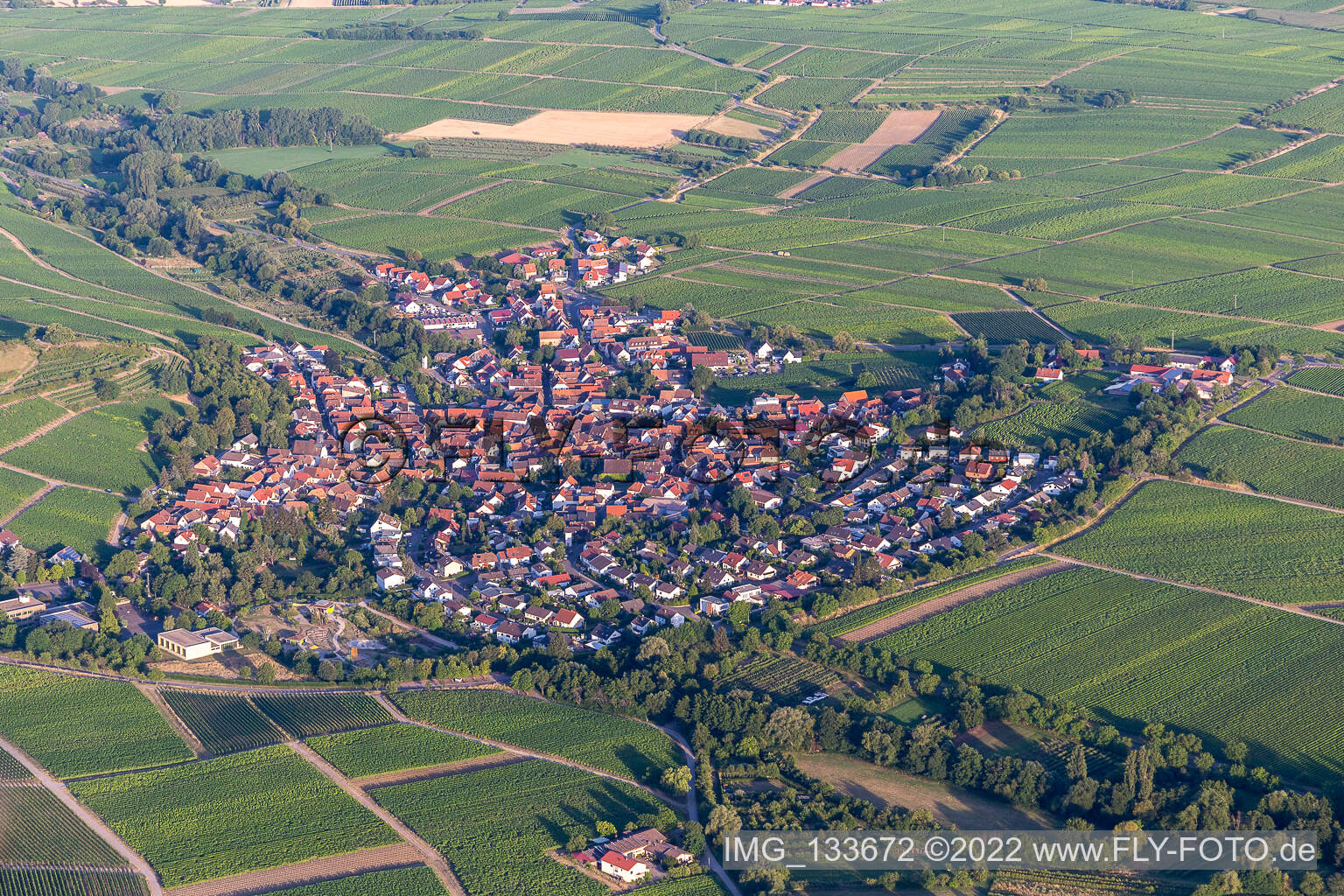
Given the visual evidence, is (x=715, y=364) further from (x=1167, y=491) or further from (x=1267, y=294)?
(x=1267, y=294)

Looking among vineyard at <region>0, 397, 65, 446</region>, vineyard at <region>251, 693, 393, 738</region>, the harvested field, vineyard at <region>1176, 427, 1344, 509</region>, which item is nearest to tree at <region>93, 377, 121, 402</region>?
vineyard at <region>0, 397, 65, 446</region>

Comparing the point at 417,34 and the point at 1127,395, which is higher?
the point at 417,34

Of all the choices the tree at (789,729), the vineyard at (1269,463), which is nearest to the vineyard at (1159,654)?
the tree at (789,729)

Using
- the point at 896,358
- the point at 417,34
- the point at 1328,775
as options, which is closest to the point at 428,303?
the point at 896,358

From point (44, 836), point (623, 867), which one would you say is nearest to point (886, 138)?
point (623, 867)

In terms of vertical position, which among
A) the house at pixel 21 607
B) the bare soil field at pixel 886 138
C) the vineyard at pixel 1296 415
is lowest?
the house at pixel 21 607

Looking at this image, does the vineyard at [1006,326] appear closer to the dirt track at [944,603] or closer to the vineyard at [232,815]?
the dirt track at [944,603]

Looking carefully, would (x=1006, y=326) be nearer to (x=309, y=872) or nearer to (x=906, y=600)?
(x=906, y=600)
